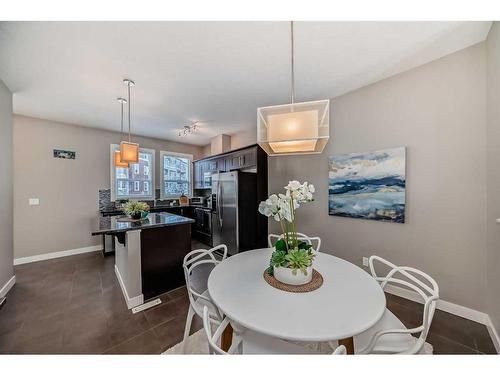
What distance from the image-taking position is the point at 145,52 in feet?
5.99

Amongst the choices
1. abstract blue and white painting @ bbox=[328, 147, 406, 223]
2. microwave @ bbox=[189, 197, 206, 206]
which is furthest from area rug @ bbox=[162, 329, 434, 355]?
microwave @ bbox=[189, 197, 206, 206]

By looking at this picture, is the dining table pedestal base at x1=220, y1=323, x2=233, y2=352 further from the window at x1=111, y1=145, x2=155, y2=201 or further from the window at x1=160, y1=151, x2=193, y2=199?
the window at x1=160, y1=151, x2=193, y2=199

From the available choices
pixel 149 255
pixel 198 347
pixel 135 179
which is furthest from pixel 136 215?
pixel 135 179

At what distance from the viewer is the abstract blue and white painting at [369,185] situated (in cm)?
219

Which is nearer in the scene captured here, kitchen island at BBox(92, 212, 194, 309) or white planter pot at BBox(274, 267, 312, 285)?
white planter pot at BBox(274, 267, 312, 285)

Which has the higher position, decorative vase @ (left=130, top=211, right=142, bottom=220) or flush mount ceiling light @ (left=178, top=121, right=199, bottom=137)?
flush mount ceiling light @ (left=178, top=121, right=199, bottom=137)

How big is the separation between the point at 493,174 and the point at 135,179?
5.82 metres

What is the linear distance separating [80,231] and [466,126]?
619cm

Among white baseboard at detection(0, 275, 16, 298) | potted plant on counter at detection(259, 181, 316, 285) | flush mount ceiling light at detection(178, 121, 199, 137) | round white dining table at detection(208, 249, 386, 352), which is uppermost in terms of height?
A: flush mount ceiling light at detection(178, 121, 199, 137)

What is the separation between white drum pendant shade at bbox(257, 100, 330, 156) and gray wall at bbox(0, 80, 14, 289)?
327 centimetres

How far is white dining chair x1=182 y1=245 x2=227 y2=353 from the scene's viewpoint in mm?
1361

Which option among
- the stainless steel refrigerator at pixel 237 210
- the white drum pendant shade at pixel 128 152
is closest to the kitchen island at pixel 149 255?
the white drum pendant shade at pixel 128 152

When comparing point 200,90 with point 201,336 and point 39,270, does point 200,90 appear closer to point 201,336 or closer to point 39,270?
point 201,336
